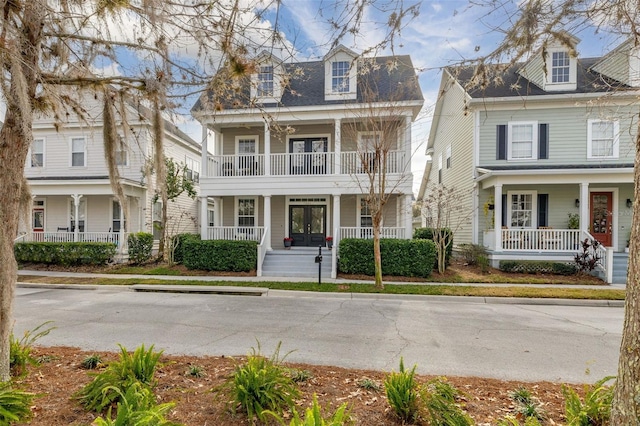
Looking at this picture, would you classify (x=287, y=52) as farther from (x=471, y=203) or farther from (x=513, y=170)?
(x=471, y=203)

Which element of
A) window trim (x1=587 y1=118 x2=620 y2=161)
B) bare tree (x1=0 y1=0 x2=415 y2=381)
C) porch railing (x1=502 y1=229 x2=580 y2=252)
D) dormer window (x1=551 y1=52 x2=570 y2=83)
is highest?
dormer window (x1=551 y1=52 x2=570 y2=83)

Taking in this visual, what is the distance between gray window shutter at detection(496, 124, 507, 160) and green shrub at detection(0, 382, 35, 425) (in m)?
15.7

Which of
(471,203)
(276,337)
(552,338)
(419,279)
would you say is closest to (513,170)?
(471,203)

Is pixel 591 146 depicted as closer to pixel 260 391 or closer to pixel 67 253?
pixel 260 391

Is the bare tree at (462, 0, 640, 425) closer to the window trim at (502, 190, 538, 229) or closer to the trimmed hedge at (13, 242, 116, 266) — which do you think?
the window trim at (502, 190, 538, 229)

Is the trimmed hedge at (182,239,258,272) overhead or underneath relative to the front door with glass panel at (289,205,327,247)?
underneath

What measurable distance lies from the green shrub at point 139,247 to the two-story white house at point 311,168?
2.67 metres

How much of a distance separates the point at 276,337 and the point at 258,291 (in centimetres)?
412

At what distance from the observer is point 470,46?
384 centimetres

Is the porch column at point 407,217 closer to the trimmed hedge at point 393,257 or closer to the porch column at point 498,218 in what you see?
the trimmed hedge at point 393,257

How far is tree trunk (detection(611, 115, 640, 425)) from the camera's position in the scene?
2100 millimetres

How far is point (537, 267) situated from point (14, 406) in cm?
1441

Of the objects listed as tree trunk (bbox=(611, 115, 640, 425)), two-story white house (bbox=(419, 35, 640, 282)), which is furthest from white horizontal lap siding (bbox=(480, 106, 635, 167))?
tree trunk (bbox=(611, 115, 640, 425))

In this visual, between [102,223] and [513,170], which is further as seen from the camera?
[102,223]
